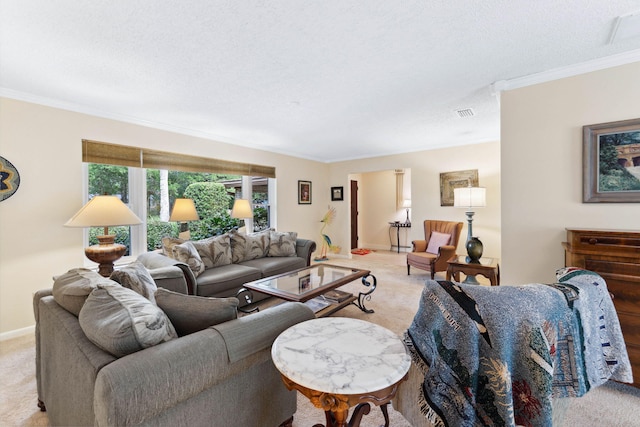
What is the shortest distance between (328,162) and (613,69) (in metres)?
4.95

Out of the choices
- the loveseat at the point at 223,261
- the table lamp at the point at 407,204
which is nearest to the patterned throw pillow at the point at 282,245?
the loveseat at the point at 223,261

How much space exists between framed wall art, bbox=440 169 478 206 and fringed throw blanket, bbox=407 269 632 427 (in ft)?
13.1

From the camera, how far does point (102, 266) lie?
92.7 inches

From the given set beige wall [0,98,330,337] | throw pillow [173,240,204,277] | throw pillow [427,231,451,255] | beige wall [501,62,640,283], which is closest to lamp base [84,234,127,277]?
throw pillow [173,240,204,277]

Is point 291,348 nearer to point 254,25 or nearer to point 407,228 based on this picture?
point 254,25

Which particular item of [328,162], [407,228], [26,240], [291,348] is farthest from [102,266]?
[407,228]

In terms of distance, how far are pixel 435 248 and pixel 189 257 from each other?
374 centimetres

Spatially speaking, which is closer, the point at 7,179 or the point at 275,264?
the point at 7,179

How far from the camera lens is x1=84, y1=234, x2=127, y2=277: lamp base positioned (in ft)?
7.38

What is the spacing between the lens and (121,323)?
102cm

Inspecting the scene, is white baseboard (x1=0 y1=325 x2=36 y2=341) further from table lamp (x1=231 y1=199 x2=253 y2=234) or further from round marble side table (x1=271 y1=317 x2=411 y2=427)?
round marble side table (x1=271 y1=317 x2=411 y2=427)

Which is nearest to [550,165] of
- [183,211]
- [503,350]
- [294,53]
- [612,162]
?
[612,162]

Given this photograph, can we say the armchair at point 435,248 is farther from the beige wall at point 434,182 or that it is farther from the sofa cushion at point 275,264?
the sofa cushion at point 275,264

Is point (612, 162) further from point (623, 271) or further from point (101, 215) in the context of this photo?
point (101, 215)
